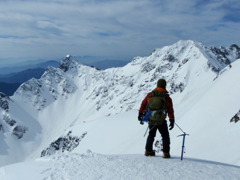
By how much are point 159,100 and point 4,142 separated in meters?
218

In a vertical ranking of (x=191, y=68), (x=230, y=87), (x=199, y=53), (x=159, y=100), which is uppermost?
(x=199, y=53)

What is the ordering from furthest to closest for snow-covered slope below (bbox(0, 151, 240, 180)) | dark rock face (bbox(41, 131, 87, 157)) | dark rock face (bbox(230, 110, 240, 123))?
dark rock face (bbox(41, 131, 87, 157))
dark rock face (bbox(230, 110, 240, 123))
snow-covered slope below (bbox(0, 151, 240, 180))

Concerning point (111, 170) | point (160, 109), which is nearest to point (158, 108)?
point (160, 109)

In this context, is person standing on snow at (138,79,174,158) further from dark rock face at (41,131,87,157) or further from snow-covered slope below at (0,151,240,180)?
dark rock face at (41,131,87,157)

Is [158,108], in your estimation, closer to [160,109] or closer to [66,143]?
[160,109]

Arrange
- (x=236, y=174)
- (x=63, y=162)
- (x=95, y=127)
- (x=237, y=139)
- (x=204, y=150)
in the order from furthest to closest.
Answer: (x=95, y=127)
(x=204, y=150)
(x=237, y=139)
(x=63, y=162)
(x=236, y=174)

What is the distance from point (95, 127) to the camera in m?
55.5

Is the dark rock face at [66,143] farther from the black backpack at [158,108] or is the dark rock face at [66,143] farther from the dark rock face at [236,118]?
the black backpack at [158,108]

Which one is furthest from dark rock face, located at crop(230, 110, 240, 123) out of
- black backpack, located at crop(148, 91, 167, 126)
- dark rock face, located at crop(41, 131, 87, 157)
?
dark rock face, located at crop(41, 131, 87, 157)

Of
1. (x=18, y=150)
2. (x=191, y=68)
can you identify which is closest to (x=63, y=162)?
(x=191, y=68)

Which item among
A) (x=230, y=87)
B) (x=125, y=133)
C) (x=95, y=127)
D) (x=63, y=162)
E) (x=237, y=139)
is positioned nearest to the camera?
(x=63, y=162)

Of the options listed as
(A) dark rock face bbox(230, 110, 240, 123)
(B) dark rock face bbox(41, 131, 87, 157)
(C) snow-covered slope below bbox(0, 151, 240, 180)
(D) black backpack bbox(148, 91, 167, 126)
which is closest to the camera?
(C) snow-covered slope below bbox(0, 151, 240, 180)

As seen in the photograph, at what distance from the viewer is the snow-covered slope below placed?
6523mm

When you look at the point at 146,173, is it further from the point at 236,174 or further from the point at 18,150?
the point at 18,150
